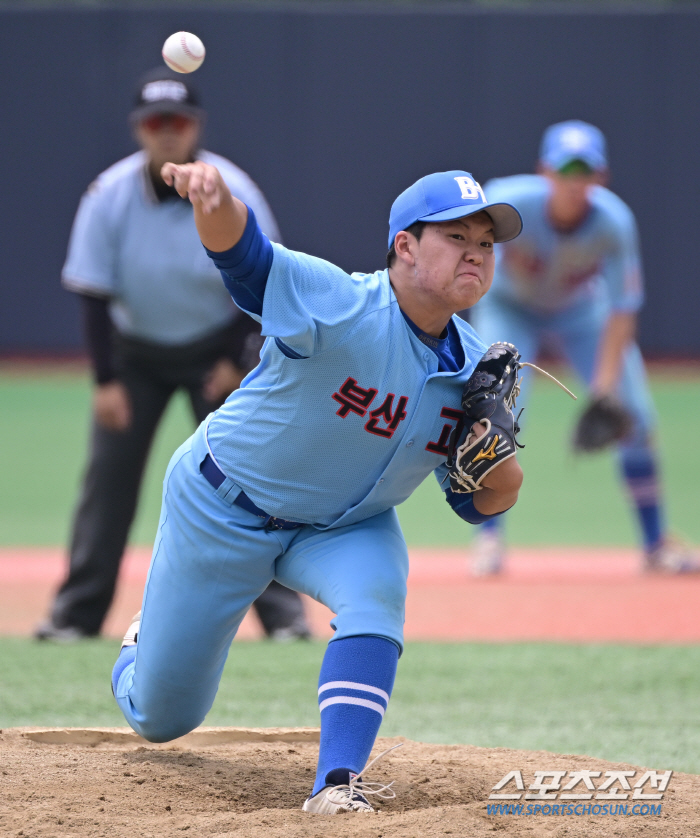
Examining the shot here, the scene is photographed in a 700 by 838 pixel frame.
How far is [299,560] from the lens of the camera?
315cm

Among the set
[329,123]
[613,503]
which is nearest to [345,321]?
[613,503]

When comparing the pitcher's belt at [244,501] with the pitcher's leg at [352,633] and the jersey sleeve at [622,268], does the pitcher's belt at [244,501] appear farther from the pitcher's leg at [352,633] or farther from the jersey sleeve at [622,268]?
the jersey sleeve at [622,268]

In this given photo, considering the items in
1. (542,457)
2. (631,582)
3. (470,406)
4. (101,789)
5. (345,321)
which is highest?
(345,321)

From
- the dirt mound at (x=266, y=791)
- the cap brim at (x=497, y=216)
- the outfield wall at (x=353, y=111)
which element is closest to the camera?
the dirt mound at (x=266, y=791)

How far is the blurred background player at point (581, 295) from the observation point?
6.69 metres

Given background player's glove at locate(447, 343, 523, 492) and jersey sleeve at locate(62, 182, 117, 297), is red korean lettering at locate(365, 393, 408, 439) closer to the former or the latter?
background player's glove at locate(447, 343, 523, 492)

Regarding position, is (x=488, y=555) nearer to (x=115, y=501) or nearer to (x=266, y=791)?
(x=115, y=501)

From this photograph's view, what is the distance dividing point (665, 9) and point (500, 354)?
1488cm

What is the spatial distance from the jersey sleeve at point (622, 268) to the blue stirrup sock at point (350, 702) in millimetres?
4367

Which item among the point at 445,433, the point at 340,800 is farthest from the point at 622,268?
the point at 340,800

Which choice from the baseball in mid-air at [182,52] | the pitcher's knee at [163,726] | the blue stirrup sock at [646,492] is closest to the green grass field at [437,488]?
the blue stirrup sock at [646,492]

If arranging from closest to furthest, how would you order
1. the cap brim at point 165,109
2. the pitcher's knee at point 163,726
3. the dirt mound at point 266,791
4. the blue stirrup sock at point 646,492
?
the dirt mound at point 266,791
the pitcher's knee at point 163,726
the cap brim at point 165,109
the blue stirrup sock at point 646,492

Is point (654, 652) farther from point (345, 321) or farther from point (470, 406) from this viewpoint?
point (345, 321)

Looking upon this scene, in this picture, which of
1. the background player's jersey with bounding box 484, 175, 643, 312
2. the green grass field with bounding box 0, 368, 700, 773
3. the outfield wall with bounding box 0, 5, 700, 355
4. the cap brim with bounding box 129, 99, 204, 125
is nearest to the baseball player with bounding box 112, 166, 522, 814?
the green grass field with bounding box 0, 368, 700, 773
